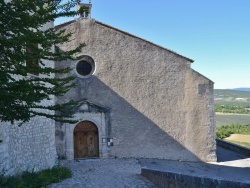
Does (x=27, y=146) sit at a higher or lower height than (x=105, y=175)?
higher

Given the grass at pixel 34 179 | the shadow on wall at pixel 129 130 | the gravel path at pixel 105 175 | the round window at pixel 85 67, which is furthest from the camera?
the round window at pixel 85 67

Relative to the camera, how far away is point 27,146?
31.0ft

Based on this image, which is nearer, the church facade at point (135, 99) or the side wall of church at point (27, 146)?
the side wall of church at point (27, 146)

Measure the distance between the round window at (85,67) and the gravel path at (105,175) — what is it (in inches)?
155

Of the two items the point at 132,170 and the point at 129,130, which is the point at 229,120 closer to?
the point at 129,130

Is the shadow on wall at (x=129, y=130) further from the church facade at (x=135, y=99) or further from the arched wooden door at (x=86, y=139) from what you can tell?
the arched wooden door at (x=86, y=139)

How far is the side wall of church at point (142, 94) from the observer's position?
1420 cm

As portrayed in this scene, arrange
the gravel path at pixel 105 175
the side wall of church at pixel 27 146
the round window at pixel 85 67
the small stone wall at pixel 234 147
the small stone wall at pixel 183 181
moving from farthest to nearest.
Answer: the small stone wall at pixel 234 147 → the round window at pixel 85 67 → the gravel path at pixel 105 175 → the side wall of church at pixel 27 146 → the small stone wall at pixel 183 181

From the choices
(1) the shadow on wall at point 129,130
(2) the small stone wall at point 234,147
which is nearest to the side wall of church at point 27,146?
(1) the shadow on wall at point 129,130

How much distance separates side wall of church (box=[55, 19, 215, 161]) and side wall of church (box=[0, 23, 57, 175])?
333 cm

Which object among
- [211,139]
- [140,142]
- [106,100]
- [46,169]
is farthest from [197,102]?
[46,169]

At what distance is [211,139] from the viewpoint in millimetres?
14234

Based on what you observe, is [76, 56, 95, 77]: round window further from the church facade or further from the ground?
the ground

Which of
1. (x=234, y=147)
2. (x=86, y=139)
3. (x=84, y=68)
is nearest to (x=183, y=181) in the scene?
(x=86, y=139)
